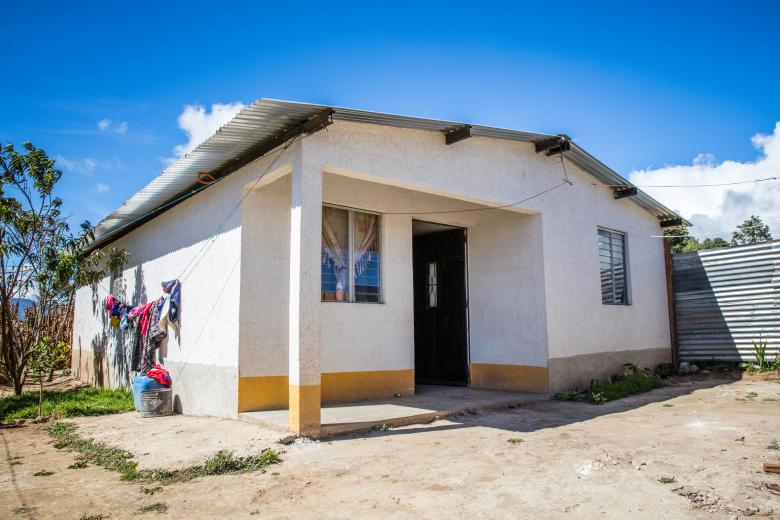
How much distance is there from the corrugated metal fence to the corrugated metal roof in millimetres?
3130

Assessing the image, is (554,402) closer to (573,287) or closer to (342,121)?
(573,287)

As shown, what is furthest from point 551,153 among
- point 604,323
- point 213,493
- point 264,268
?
point 213,493

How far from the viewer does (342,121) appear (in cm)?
651

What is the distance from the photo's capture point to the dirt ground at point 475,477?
3.84 metres

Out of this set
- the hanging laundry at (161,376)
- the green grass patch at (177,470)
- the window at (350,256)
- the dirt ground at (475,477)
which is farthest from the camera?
the hanging laundry at (161,376)

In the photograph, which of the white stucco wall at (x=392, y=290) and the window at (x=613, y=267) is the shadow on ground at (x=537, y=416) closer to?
the white stucco wall at (x=392, y=290)

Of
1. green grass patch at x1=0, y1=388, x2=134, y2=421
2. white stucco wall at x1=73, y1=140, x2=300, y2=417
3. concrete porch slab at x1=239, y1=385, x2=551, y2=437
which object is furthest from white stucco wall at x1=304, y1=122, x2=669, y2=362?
green grass patch at x1=0, y1=388, x2=134, y2=421

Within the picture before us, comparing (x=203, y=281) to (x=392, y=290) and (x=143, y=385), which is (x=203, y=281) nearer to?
(x=143, y=385)

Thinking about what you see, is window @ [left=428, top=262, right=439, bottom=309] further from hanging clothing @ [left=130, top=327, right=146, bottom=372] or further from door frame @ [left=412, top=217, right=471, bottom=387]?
hanging clothing @ [left=130, top=327, right=146, bottom=372]

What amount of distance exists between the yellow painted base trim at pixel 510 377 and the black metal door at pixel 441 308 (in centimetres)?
26

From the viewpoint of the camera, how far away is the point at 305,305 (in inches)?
233

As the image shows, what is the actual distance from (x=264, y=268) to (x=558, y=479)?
4.67m

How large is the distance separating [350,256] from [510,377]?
3471 millimetres

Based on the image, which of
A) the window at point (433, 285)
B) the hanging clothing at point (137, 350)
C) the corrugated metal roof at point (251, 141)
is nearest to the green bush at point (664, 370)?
the corrugated metal roof at point (251, 141)
